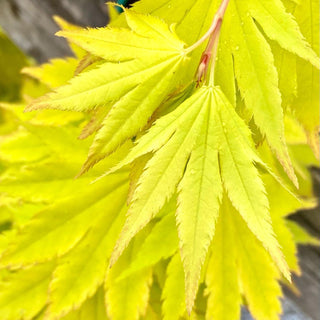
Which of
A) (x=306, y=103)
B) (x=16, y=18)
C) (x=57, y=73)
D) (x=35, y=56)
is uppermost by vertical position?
(x=16, y=18)

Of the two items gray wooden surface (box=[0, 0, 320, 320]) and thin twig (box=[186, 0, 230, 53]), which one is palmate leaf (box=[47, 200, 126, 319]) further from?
gray wooden surface (box=[0, 0, 320, 320])

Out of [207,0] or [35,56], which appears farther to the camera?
[35,56]

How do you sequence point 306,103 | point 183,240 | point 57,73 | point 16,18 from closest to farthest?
point 183,240
point 306,103
point 57,73
point 16,18

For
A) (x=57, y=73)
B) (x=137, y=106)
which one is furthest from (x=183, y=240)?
(x=57, y=73)

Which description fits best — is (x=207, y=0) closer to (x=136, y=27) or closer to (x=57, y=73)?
(x=136, y=27)

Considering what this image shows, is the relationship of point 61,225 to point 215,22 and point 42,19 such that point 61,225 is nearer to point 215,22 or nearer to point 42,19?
point 215,22

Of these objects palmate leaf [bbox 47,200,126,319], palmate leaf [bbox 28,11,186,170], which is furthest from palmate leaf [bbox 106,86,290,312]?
palmate leaf [bbox 47,200,126,319]
